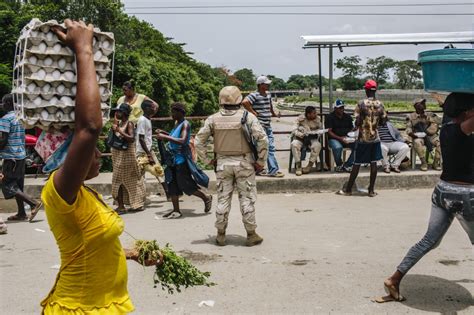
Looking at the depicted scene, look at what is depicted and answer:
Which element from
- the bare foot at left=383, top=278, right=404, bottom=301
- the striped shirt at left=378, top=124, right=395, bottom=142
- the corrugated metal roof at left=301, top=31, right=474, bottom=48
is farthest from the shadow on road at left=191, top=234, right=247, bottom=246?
the striped shirt at left=378, top=124, right=395, bottom=142

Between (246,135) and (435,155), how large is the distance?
547cm

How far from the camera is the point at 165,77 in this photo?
70.3ft

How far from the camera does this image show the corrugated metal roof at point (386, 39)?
1016 cm

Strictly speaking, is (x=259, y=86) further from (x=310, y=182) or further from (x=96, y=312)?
(x=96, y=312)

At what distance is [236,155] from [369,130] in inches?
130

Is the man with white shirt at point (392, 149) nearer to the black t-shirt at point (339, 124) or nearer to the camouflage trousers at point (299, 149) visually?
the black t-shirt at point (339, 124)

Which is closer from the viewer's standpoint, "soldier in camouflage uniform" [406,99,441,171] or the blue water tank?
the blue water tank

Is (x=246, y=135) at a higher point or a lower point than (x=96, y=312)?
higher

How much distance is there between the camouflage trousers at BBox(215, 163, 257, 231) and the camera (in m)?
6.36

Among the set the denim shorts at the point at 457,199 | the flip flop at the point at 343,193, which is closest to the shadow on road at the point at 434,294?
the denim shorts at the point at 457,199

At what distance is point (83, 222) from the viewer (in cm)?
231

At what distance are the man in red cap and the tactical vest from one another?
3.14m

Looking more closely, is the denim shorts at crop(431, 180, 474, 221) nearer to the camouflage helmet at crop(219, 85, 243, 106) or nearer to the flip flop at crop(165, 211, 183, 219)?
the camouflage helmet at crop(219, 85, 243, 106)

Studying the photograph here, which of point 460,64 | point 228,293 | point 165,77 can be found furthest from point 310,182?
point 165,77
